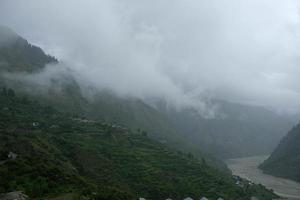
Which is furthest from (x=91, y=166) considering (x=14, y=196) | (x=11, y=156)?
(x=14, y=196)

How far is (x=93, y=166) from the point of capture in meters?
137

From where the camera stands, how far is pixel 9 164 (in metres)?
93.7

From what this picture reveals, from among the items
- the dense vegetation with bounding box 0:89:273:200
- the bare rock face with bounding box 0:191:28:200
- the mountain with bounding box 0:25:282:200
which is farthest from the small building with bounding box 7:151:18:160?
the bare rock face with bounding box 0:191:28:200

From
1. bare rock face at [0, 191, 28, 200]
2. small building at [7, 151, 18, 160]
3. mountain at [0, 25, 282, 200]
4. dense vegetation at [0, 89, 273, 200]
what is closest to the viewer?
bare rock face at [0, 191, 28, 200]

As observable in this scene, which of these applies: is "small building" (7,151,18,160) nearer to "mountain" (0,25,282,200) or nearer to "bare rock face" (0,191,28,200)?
"mountain" (0,25,282,200)

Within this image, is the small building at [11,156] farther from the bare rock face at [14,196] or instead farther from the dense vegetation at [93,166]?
the bare rock face at [14,196]

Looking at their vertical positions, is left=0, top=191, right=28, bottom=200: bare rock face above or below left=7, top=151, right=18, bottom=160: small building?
below

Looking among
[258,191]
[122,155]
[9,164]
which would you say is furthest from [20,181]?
[258,191]

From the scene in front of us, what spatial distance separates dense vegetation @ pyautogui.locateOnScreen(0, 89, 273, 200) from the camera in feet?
289

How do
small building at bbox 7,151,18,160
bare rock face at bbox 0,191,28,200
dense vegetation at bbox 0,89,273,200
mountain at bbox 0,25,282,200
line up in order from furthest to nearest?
small building at bbox 7,151,18,160
dense vegetation at bbox 0,89,273,200
mountain at bbox 0,25,282,200
bare rock face at bbox 0,191,28,200

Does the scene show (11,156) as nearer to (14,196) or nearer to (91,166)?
(14,196)

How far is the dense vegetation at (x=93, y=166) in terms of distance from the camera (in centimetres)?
8800

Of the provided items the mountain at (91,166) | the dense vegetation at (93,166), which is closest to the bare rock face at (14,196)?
the mountain at (91,166)

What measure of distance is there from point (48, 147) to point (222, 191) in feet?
186
